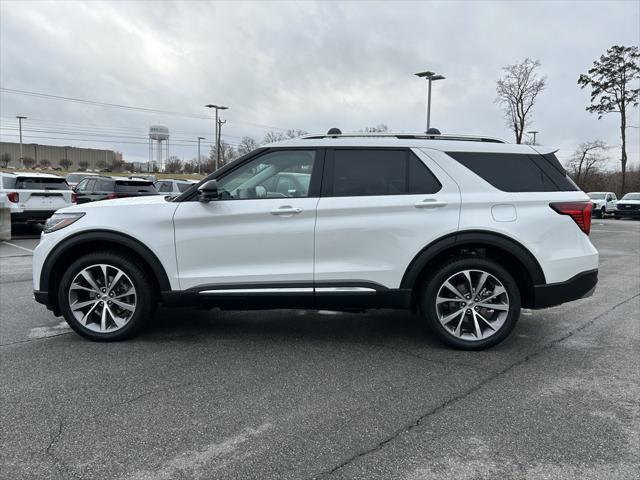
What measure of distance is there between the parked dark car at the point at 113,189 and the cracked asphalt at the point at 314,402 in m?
10.3

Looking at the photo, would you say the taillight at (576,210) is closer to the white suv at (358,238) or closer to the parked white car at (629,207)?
the white suv at (358,238)

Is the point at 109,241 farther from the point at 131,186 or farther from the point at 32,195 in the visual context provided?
the point at 131,186

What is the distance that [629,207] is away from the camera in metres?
31.3

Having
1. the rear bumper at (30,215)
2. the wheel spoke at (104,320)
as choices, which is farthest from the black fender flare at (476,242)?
the rear bumper at (30,215)

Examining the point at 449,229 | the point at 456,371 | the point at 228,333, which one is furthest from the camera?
the point at 228,333

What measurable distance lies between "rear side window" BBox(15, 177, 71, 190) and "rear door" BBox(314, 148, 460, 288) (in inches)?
480

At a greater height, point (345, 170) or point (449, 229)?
point (345, 170)

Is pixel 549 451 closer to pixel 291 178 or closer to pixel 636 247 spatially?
pixel 291 178

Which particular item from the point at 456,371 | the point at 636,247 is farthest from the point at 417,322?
the point at 636,247

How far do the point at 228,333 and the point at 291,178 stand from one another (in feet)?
5.49

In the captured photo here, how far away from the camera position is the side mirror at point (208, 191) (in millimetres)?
4340

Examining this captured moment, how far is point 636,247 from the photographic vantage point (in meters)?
13.9

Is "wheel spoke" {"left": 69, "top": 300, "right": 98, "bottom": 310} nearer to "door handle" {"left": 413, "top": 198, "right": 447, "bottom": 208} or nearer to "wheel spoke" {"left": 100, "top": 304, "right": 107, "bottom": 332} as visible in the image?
"wheel spoke" {"left": 100, "top": 304, "right": 107, "bottom": 332}

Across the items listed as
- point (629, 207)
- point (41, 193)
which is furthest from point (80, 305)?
point (629, 207)
